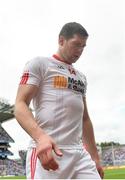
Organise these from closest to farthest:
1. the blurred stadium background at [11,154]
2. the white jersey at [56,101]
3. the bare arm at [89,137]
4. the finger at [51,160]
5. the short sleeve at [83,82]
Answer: the finger at [51,160] → the white jersey at [56,101] → the short sleeve at [83,82] → the bare arm at [89,137] → the blurred stadium background at [11,154]

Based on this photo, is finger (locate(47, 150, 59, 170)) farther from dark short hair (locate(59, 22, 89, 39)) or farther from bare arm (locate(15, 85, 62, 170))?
dark short hair (locate(59, 22, 89, 39))

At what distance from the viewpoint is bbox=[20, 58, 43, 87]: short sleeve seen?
313cm

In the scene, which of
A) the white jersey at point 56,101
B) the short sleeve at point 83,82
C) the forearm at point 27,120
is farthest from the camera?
the short sleeve at point 83,82

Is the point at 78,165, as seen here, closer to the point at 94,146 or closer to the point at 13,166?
the point at 94,146

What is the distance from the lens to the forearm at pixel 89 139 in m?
3.65

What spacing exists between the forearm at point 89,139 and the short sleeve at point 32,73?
697 millimetres

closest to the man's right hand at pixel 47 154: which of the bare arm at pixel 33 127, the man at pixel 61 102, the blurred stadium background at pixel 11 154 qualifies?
the bare arm at pixel 33 127

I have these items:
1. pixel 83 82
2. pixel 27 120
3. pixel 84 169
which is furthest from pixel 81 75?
pixel 27 120

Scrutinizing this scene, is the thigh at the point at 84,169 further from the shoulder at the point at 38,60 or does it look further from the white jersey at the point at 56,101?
the shoulder at the point at 38,60

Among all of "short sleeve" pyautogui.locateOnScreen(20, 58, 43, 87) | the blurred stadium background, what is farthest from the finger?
the blurred stadium background

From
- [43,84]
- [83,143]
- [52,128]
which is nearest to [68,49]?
[43,84]

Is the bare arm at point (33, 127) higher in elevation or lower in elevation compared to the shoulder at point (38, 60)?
lower

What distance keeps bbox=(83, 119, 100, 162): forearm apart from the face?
2.01ft

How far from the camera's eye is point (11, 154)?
67438mm
